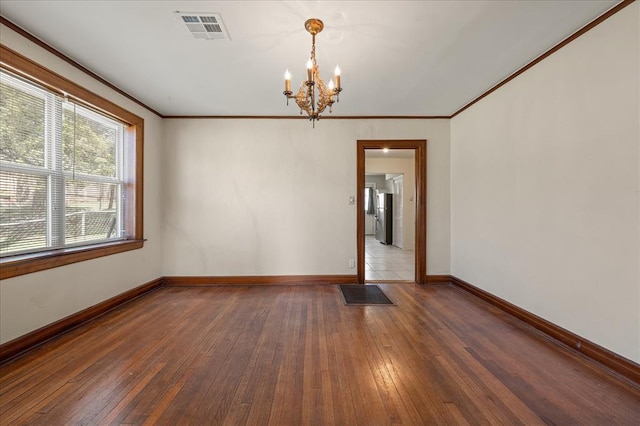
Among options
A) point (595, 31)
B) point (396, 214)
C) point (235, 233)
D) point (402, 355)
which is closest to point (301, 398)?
point (402, 355)

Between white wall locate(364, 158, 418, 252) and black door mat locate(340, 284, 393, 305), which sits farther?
white wall locate(364, 158, 418, 252)

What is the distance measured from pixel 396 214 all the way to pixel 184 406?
314 inches

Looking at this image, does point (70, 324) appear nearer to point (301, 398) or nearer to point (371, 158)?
point (301, 398)

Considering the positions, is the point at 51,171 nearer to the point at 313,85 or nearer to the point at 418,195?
the point at 313,85

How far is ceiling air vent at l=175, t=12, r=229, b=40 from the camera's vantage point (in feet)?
6.82

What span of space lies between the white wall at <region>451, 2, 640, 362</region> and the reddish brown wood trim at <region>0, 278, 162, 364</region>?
4.51m

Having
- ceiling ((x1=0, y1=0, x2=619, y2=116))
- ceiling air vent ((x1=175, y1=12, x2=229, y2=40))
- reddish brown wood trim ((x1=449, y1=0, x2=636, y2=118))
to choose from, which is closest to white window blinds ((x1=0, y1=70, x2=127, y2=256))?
ceiling ((x1=0, y1=0, x2=619, y2=116))

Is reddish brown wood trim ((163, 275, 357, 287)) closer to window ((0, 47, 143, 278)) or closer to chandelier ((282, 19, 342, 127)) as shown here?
window ((0, 47, 143, 278))

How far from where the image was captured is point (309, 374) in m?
1.98

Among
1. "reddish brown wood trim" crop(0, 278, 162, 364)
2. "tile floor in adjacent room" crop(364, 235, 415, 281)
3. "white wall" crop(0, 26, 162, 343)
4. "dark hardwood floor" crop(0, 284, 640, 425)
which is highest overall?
"white wall" crop(0, 26, 162, 343)

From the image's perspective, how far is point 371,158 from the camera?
7.98m

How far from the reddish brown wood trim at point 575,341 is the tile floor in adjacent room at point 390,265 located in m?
1.66

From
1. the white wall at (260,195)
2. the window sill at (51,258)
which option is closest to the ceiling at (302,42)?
the white wall at (260,195)

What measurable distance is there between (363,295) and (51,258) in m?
3.32
